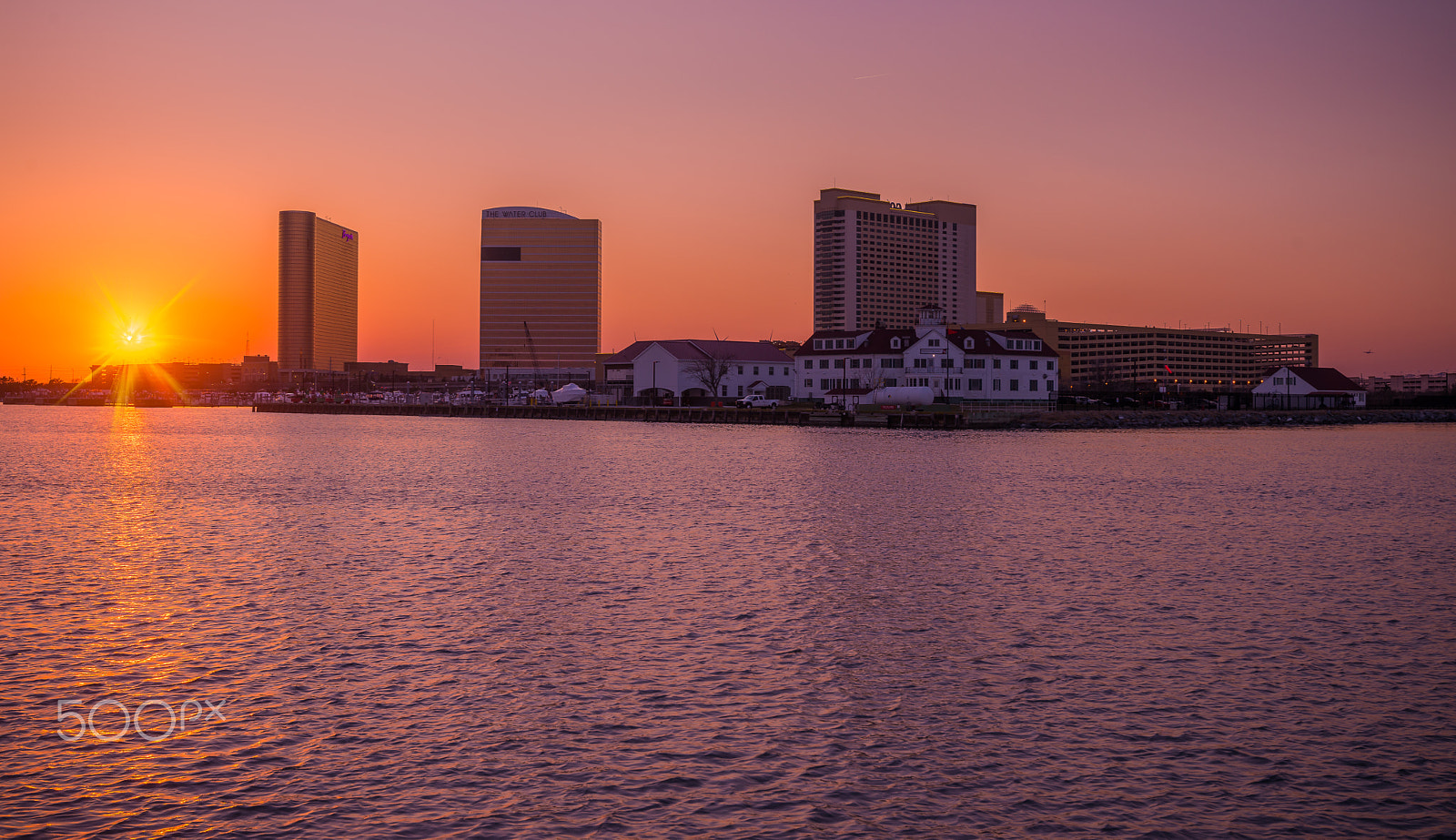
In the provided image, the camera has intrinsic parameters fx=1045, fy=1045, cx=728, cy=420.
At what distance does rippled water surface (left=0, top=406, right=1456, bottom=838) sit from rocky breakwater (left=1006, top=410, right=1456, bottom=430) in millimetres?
87244

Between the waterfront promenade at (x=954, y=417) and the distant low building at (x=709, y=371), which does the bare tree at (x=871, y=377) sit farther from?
the distant low building at (x=709, y=371)

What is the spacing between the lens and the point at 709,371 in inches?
6132

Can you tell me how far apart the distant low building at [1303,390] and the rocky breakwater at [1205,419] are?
22.3 ft

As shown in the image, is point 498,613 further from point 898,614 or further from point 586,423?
point 586,423

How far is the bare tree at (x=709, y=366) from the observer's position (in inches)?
6127

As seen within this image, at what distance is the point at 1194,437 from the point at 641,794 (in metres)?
112

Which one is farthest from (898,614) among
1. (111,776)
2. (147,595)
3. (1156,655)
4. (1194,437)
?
(1194,437)

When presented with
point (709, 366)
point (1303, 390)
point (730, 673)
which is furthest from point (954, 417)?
point (730, 673)

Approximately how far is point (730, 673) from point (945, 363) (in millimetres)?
121707

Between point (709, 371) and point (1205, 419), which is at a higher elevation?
point (709, 371)

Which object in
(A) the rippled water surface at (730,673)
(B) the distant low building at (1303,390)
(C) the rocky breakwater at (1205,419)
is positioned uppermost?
(B) the distant low building at (1303,390)

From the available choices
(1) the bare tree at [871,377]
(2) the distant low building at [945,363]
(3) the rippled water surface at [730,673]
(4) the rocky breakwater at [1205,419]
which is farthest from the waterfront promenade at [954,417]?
(3) the rippled water surface at [730,673]

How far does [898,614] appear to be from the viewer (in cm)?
2150

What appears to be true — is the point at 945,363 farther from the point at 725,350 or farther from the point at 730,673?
the point at 730,673
